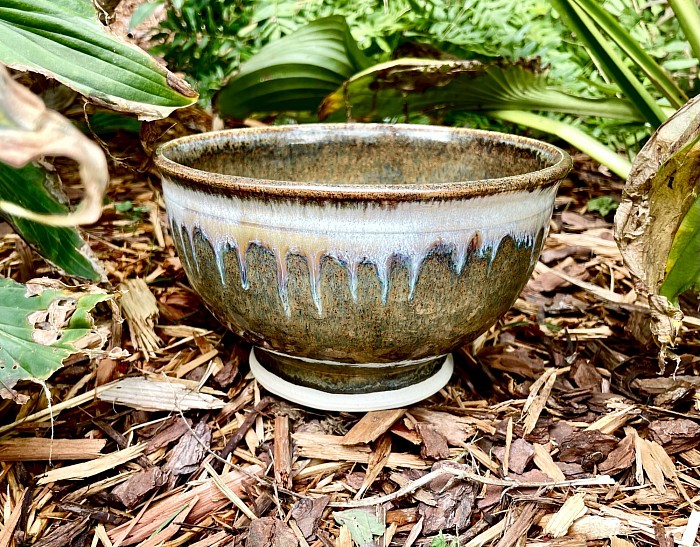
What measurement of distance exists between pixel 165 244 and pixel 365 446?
761mm

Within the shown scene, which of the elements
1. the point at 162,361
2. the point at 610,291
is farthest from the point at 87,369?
the point at 610,291

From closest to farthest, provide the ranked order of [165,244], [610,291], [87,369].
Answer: [87,369] < [610,291] < [165,244]

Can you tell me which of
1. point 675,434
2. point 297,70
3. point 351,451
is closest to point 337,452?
point 351,451

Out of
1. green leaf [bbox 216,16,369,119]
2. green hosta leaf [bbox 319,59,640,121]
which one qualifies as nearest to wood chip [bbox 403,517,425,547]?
green hosta leaf [bbox 319,59,640,121]

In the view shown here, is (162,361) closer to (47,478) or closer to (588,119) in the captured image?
(47,478)

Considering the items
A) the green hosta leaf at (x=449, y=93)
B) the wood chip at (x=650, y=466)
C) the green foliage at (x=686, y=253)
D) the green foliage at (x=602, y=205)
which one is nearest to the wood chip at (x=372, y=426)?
the wood chip at (x=650, y=466)

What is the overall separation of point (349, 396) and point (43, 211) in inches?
21.0

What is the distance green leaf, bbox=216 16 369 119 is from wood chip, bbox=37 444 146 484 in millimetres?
901

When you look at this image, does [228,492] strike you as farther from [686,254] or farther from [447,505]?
[686,254]

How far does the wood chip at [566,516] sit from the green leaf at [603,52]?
31.4 inches

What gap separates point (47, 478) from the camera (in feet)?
2.92

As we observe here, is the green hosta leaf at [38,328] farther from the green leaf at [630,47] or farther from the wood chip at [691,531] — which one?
the green leaf at [630,47]

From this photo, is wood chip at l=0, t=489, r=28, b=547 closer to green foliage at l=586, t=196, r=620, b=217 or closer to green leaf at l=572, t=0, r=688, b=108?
green leaf at l=572, t=0, r=688, b=108

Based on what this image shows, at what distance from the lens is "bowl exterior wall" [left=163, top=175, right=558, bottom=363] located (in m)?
0.80
